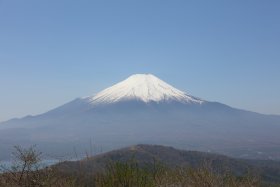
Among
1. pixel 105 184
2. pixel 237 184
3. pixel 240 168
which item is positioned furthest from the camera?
pixel 240 168

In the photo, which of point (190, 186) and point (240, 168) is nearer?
point (190, 186)

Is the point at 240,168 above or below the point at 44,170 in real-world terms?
below

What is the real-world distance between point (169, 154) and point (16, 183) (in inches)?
3429

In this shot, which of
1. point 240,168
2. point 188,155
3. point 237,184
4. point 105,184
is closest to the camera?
point 105,184

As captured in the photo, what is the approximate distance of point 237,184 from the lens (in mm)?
9234

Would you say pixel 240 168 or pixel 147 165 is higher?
pixel 147 165

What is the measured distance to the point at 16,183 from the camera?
8.68m

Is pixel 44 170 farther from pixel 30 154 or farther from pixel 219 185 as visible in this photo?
pixel 219 185

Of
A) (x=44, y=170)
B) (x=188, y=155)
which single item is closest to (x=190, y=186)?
(x=44, y=170)

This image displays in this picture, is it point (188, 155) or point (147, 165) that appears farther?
point (188, 155)

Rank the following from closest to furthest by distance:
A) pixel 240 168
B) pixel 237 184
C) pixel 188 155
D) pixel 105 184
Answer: pixel 105 184 < pixel 237 184 < pixel 240 168 < pixel 188 155

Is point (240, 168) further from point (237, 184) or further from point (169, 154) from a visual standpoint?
point (237, 184)

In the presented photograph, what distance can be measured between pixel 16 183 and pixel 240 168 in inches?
3123

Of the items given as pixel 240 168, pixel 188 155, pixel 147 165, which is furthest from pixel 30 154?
pixel 188 155
